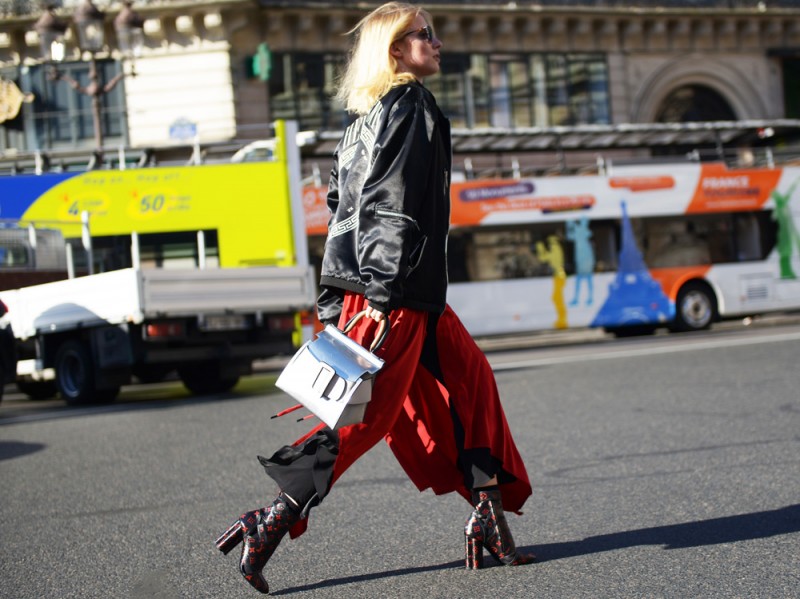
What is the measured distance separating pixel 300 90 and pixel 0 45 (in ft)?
22.7

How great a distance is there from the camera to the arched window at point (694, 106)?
32.5 meters

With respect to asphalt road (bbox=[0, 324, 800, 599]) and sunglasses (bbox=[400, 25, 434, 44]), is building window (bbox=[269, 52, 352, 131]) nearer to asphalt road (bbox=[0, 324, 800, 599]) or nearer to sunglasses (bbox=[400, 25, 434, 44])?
asphalt road (bbox=[0, 324, 800, 599])

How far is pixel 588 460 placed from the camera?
6.46 metres

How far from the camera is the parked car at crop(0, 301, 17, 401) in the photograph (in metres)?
12.1

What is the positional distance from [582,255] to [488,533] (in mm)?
18319

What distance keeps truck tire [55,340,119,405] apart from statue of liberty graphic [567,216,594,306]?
10.7 metres

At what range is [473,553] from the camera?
3980mm

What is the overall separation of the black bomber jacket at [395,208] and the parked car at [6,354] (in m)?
8.89

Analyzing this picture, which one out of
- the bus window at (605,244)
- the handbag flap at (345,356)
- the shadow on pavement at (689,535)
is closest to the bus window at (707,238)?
the bus window at (605,244)

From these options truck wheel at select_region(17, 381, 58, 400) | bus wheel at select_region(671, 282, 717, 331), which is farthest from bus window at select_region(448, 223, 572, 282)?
truck wheel at select_region(17, 381, 58, 400)

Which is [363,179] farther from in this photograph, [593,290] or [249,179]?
[593,290]

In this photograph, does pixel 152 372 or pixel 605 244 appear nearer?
pixel 152 372

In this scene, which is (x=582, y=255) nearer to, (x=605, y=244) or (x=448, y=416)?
(x=605, y=244)

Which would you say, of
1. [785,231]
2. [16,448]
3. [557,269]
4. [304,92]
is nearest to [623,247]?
[557,269]
